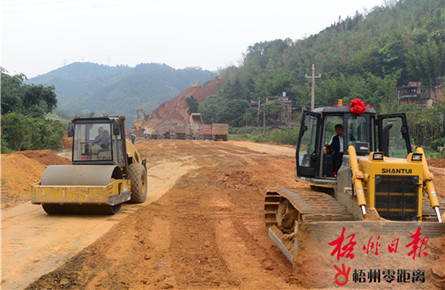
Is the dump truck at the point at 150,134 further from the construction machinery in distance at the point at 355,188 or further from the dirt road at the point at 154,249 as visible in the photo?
the construction machinery in distance at the point at 355,188

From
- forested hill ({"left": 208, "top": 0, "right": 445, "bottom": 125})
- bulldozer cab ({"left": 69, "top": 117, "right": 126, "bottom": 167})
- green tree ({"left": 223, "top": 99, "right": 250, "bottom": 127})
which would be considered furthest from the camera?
green tree ({"left": 223, "top": 99, "right": 250, "bottom": 127})

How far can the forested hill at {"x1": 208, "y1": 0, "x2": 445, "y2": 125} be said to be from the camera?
186 ft

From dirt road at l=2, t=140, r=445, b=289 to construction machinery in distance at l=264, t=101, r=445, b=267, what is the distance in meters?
0.45

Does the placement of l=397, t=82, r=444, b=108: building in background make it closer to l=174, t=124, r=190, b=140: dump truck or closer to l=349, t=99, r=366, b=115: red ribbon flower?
l=174, t=124, r=190, b=140: dump truck

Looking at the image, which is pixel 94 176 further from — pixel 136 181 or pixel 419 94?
pixel 419 94

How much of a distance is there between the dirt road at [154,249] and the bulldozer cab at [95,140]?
1.46 m

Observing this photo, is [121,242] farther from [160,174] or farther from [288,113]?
[288,113]

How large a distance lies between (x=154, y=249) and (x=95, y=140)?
4445 mm

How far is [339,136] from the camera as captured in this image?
673 centimetres

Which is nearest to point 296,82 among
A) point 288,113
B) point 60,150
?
point 288,113

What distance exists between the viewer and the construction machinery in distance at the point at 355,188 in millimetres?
4887

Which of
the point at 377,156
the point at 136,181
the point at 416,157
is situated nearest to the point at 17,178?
the point at 136,181

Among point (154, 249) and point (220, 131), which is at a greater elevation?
point (220, 131)

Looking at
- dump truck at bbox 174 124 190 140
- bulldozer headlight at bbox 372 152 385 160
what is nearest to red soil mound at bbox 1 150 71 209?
bulldozer headlight at bbox 372 152 385 160
